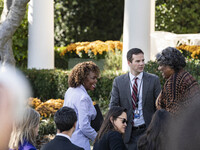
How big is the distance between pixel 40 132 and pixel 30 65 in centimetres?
452

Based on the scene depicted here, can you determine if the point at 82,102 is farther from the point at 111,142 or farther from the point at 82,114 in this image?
the point at 111,142

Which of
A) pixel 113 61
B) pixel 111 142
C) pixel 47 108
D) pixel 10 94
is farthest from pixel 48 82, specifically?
pixel 10 94

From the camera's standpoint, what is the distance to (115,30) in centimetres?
1730

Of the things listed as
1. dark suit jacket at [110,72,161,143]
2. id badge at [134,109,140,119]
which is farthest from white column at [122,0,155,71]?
id badge at [134,109,140,119]

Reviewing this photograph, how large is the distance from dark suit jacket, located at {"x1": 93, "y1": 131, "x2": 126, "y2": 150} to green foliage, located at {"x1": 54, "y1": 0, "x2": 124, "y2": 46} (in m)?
13.3

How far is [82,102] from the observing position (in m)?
3.97

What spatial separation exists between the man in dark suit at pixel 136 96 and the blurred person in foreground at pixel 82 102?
0.49 meters

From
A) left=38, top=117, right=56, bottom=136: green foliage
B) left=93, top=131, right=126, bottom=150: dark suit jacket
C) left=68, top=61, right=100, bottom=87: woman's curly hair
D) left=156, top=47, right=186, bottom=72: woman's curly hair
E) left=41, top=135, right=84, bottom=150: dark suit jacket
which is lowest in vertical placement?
left=38, top=117, right=56, bottom=136: green foliage

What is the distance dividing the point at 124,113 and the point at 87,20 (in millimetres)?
13637

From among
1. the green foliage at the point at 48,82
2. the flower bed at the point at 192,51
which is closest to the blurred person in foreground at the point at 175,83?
the flower bed at the point at 192,51

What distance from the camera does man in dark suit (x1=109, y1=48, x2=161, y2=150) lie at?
4.42 m

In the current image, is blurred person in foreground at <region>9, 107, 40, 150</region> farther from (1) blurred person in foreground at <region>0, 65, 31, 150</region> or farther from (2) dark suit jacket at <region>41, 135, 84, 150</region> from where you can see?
(1) blurred person in foreground at <region>0, 65, 31, 150</region>

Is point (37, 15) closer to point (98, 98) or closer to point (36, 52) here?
point (36, 52)

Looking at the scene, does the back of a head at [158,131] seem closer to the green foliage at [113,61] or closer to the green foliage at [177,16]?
the green foliage at [113,61]
